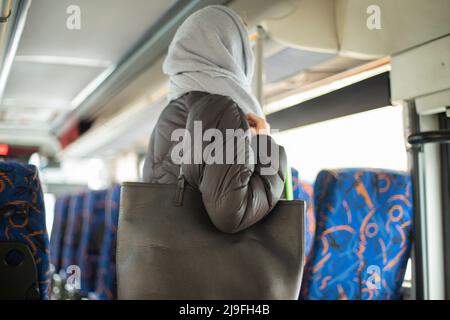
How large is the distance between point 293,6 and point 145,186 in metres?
1.63

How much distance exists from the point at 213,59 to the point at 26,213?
769 mm

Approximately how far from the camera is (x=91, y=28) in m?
2.89

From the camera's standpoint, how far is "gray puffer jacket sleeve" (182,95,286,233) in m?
1.44

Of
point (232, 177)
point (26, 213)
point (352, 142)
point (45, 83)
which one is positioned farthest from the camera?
point (45, 83)

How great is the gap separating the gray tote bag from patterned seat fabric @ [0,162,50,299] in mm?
348

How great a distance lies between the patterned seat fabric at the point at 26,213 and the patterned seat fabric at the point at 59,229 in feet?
7.18

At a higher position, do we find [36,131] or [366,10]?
[366,10]

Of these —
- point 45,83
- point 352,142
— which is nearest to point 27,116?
point 45,83

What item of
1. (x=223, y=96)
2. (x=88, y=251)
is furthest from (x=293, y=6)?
(x=88, y=251)

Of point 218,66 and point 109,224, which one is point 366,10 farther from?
point 109,224

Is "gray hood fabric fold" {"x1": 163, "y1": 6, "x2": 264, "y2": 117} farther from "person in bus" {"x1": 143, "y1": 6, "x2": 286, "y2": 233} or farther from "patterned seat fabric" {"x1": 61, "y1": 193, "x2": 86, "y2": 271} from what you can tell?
"patterned seat fabric" {"x1": 61, "y1": 193, "x2": 86, "y2": 271}

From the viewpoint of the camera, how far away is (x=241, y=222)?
1469 mm

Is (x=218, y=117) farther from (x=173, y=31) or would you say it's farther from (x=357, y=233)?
(x=173, y=31)

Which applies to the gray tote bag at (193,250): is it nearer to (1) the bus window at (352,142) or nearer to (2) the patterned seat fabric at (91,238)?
(1) the bus window at (352,142)
